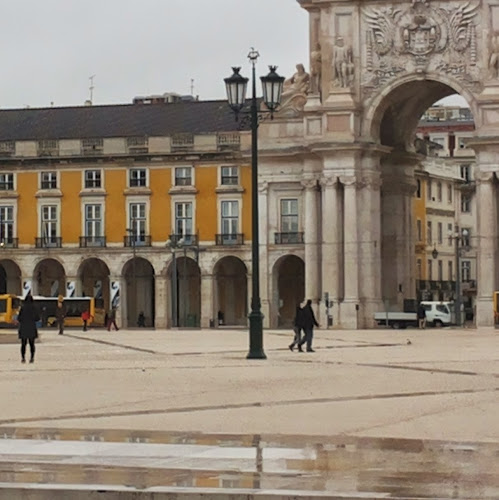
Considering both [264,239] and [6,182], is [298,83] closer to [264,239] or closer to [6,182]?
[264,239]

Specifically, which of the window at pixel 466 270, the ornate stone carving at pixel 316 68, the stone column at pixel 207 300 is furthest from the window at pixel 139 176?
the window at pixel 466 270

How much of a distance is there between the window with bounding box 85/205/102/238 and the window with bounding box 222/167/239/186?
7.87 metres

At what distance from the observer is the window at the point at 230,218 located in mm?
102938

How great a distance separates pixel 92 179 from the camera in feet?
348

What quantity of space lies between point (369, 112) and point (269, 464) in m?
76.5

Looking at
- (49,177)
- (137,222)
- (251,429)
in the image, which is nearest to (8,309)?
(49,177)

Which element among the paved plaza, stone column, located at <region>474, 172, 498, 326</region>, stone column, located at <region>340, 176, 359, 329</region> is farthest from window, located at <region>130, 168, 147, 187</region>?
the paved plaza

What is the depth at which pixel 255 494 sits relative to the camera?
50.6ft

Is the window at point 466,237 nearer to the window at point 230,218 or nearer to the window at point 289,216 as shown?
the window at point 230,218

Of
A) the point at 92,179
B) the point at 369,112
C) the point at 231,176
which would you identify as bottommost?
the point at 231,176

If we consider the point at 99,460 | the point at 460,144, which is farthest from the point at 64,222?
the point at 99,460

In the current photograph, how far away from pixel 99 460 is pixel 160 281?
3346 inches

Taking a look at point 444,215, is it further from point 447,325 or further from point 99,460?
point 99,460

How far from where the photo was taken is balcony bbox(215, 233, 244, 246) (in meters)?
102
